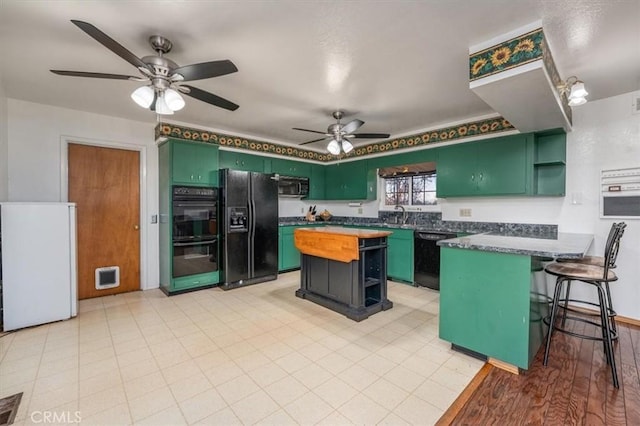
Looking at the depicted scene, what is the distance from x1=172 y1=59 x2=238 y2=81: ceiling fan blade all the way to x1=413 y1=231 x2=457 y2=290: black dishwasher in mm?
3314

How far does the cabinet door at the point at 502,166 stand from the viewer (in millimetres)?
3482

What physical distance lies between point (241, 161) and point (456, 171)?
134 inches

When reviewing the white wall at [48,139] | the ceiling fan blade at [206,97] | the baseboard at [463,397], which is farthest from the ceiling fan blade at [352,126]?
the white wall at [48,139]

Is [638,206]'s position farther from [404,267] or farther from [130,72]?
[130,72]

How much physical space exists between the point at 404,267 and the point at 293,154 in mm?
3016

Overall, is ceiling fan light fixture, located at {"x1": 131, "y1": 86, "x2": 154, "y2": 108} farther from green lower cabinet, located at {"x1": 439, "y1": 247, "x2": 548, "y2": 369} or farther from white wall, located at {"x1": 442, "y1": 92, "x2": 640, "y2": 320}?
white wall, located at {"x1": 442, "y1": 92, "x2": 640, "y2": 320}

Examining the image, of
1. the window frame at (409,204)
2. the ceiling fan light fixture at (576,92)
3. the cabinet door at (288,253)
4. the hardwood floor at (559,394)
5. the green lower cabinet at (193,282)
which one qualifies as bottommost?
the hardwood floor at (559,394)

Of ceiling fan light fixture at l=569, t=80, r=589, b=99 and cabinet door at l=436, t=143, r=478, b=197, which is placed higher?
ceiling fan light fixture at l=569, t=80, r=589, b=99

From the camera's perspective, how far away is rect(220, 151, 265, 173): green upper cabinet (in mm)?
4578

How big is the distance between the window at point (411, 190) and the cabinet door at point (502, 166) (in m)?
0.96

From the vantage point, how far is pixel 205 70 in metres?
1.93

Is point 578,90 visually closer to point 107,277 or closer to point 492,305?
point 492,305

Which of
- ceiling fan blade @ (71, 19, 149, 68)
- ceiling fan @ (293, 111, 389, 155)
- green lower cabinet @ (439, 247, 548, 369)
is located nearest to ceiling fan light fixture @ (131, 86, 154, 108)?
ceiling fan blade @ (71, 19, 149, 68)

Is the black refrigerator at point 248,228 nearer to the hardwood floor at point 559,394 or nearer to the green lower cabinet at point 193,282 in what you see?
the green lower cabinet at point 193,282
